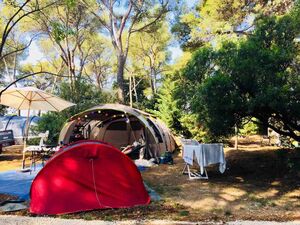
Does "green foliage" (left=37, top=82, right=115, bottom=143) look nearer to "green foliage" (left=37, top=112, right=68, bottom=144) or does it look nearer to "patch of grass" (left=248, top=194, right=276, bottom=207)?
"green foliage" (left=37, top=112, right=68, bottom=144)

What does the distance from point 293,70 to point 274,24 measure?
102 centimetres

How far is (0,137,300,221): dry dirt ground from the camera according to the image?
469cm

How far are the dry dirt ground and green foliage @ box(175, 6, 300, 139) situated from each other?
3.92 feet

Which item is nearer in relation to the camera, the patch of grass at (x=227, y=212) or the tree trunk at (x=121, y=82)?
the patch of grass at (x=227, y=212)

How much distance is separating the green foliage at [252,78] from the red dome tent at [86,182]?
2166 mm

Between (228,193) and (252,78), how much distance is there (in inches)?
86.8

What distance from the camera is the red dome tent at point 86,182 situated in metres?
4.98

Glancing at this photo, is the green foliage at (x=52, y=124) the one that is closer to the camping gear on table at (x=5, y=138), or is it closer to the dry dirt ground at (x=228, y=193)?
the camping gear on table at (x=5, y=138)

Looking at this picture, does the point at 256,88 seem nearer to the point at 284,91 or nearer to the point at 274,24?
the point at 284,91

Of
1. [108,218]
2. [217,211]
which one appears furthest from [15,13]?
[217,211]

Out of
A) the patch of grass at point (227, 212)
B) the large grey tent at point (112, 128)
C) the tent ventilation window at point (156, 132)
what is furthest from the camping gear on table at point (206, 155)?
the large grey tent at point (112, 128)

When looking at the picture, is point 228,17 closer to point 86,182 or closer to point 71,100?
point 71,100

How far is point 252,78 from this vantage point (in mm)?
6305

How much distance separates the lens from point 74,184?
516 cm
